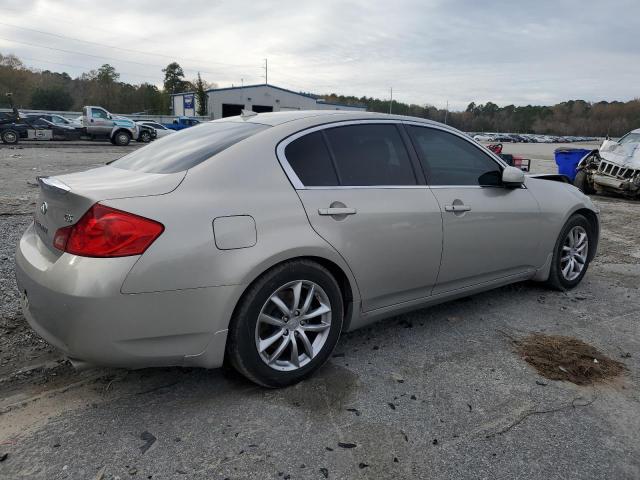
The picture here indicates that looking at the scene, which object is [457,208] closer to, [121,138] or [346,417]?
[346,417]

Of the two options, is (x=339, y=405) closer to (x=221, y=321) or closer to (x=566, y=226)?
(x=221, y=321)

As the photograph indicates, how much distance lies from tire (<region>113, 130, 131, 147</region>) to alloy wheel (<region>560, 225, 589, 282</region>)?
85.9 ft

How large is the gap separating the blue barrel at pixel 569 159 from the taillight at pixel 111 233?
1427 cm

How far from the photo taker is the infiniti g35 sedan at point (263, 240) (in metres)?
2.33

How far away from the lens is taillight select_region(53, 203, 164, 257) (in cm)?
229

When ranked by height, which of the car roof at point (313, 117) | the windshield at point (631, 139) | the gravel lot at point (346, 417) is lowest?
the gravel lot at point (346, 417)

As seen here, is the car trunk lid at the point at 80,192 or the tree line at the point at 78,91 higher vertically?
the tree line at the point at 78,91

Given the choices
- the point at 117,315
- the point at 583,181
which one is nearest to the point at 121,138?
the point at 583,181

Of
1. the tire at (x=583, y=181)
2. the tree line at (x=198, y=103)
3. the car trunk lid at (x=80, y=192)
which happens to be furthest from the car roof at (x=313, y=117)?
the tree line at (x=198, y=103)

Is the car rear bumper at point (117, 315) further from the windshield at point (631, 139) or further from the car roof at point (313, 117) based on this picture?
the windshield at point (631, 139)

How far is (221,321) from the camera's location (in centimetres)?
253

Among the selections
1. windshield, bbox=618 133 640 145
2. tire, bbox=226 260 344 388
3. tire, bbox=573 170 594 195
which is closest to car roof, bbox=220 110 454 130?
tire, bbox=226 260 344 388

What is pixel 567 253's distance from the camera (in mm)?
4762

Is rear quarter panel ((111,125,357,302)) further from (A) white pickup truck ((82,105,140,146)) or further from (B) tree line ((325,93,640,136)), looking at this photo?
(B) tree line ((325,93,640,136))
